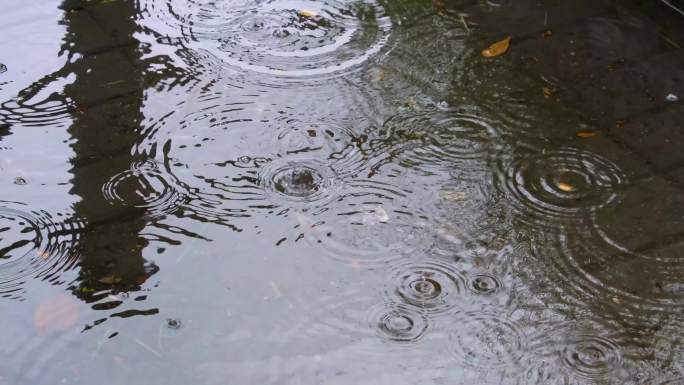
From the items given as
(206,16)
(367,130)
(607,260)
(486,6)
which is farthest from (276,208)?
(486,6)

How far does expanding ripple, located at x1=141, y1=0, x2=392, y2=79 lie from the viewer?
5059mm

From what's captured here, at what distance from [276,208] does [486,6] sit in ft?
7.17

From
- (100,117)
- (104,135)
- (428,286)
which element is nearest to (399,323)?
(428,286)

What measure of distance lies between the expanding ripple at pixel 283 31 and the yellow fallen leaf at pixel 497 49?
0.59m

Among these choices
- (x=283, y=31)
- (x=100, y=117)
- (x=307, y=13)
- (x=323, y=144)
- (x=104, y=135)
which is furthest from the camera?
(x=307, y=13)

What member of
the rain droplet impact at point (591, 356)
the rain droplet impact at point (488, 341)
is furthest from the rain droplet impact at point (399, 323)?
the rain droplet impact at point (591, 356)

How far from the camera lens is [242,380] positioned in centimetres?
339

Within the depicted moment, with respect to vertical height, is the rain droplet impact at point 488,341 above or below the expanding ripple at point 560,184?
below

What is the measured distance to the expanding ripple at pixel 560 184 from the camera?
13.3 feet

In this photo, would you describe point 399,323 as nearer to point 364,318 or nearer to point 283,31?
point 364,318

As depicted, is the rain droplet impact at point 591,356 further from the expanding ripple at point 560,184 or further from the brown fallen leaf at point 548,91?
the brown fallen leaf at point 548,91

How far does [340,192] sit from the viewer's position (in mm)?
4191

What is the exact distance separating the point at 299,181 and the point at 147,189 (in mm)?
721

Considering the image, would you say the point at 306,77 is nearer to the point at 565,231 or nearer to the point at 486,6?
the point at 486,6
